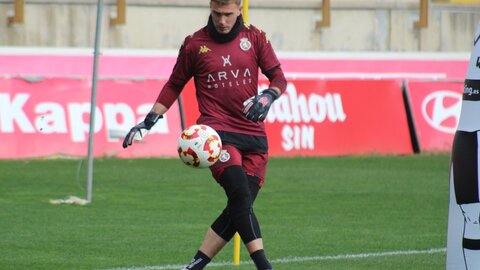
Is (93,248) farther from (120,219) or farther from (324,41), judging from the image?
(324,41)

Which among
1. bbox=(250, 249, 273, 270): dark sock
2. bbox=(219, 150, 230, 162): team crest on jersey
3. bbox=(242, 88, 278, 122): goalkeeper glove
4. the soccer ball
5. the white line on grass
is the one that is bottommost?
the white line on grass

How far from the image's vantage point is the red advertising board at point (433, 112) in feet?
75.9

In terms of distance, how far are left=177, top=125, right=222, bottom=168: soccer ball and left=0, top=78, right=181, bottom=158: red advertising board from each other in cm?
1131

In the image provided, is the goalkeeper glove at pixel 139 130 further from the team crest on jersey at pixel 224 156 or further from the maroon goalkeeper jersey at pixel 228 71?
the team crest on jersey at pixel 224 156

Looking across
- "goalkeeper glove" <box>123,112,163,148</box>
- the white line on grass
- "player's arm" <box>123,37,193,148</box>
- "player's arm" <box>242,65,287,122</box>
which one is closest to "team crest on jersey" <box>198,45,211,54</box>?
"player's arm" <box>123,37,193,148</box>

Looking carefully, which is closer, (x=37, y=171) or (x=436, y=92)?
(x=37, y=171)

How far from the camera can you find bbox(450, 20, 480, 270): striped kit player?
666 cm

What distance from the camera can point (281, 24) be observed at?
2895 centimetres

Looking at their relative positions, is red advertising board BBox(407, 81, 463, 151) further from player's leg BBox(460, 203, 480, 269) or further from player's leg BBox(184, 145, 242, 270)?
player's leg BBox(460, 203, 480, 269)

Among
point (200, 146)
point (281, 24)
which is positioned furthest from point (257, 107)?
point (281, 24)

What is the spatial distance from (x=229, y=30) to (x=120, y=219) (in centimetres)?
532

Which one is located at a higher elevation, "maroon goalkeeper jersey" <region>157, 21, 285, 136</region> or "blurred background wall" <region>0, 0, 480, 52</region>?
"maroon goalkeeper jersey" <region>157, 21, 285, 136</region>

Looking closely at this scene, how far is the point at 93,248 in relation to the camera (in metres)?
11.5

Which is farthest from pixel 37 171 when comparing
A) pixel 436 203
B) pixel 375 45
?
pixel 375 45
